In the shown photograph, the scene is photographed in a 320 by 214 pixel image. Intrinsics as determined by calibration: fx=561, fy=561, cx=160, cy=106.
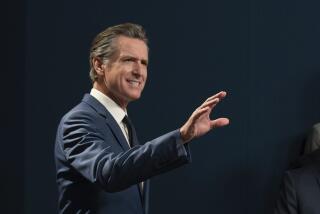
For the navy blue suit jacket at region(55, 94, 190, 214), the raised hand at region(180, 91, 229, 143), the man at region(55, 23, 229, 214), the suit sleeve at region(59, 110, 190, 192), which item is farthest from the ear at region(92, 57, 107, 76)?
the raised hand at region(180, 91, 229, 143)

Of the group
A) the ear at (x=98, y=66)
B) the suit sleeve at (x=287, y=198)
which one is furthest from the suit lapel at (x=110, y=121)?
the suit sleeve at (x=287, y=198)

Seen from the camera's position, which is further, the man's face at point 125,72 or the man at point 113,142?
the man's face at point 125,72

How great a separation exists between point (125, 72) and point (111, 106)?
10cm

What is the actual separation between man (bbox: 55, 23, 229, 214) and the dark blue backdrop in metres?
0.84

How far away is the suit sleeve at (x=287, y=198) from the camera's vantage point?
6.71 ft

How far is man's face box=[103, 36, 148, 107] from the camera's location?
1473 millimetres

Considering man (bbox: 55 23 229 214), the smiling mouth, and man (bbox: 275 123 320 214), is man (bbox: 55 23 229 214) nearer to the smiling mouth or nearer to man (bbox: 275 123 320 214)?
the smiling mouth

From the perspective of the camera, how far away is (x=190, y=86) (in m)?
2.35

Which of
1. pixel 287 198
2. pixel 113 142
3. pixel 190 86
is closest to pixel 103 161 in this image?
pixel 113 142

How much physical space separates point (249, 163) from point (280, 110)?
25 cm

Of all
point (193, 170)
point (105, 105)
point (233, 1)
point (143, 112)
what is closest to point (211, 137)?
point (193, 170)

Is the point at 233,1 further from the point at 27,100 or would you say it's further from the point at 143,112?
the point at 27,100

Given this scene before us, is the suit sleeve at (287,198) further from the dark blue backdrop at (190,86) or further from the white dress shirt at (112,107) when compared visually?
the white dress shirt at (112,107)

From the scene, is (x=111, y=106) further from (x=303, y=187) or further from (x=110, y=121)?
(x=303, y=187)
